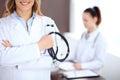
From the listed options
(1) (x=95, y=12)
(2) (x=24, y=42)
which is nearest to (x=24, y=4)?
(2) (x=24, y=42)

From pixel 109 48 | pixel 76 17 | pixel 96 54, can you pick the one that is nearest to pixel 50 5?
pixel 76 17

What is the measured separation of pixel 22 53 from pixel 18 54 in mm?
19

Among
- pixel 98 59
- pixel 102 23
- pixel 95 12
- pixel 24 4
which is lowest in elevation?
pixel 98 59

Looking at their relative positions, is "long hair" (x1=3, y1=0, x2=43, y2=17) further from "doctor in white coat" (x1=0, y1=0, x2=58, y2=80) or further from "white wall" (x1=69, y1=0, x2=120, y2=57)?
"white wall" (x1=69, y1=0, x2=120, y2=57)

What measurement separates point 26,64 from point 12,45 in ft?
0.36

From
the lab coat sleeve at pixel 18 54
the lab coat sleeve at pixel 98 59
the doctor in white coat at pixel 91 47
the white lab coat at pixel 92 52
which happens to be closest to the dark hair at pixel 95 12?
the doctor in white coat at pixel 91 47

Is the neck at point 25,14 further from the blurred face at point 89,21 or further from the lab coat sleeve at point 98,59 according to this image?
the blurred face at point 89,21

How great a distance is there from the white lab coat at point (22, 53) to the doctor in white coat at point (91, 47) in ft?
2.72

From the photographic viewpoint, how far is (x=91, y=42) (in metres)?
2.21

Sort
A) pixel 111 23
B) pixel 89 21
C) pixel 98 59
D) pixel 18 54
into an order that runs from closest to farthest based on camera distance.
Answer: pixel 18 54 → pixel 98 59 → pixel 89 21 → pixel 111 23

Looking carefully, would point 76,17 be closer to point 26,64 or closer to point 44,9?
point 44,9

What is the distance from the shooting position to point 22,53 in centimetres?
115

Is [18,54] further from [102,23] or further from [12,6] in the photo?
[102,23]

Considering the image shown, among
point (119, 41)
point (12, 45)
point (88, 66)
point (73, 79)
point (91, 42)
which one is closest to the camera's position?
point (12, 45)
